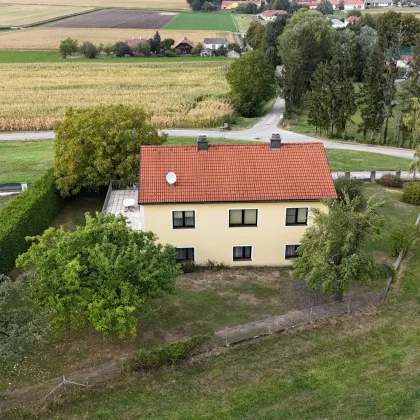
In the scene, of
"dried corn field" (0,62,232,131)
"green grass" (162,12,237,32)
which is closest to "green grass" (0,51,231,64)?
"dried corn field" (0,62,232,131)

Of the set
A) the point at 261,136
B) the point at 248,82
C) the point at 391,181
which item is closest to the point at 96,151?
the point at 391,181

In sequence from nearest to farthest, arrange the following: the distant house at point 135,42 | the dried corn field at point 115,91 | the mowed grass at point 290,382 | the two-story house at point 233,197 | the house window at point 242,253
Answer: the mowed grass at point 290,382, the two-story house at point 233,197, the house window at point 242,253, the dried corn field at point 115,91, the distant house at point 135,42

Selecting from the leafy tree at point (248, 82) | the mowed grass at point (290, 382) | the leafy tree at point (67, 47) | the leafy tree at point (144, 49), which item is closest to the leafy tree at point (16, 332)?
the mowed grass at point (290, 382)

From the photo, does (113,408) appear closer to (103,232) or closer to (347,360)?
(103,232)

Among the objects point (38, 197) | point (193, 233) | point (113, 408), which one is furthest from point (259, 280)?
point (38, 197)

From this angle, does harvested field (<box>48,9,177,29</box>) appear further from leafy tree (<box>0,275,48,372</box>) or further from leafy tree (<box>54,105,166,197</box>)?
leafy tree (<box>0,275,48,372</box>)

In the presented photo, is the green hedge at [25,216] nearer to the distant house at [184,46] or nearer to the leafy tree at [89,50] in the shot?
Answer: the leafy tree at [89,50]
